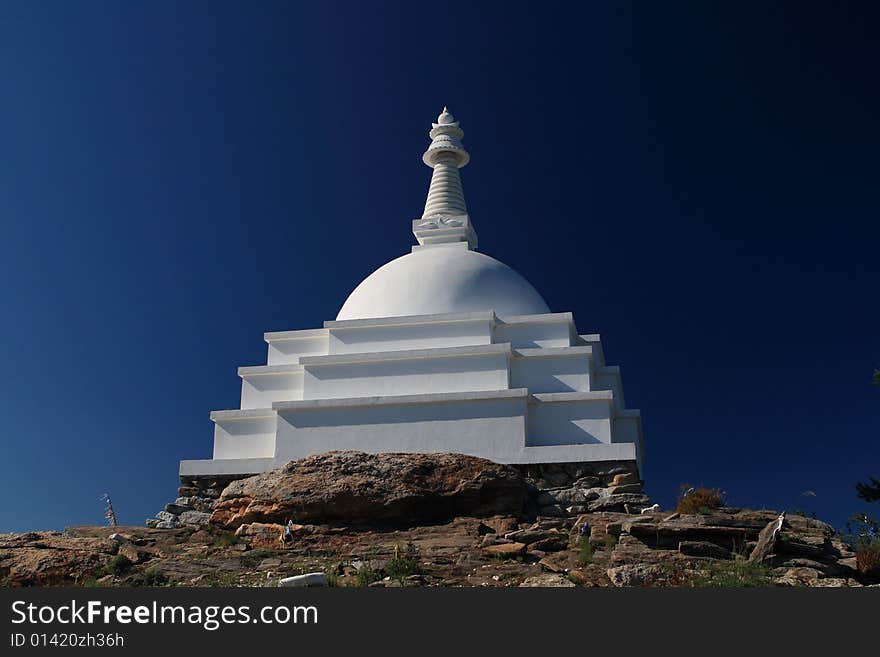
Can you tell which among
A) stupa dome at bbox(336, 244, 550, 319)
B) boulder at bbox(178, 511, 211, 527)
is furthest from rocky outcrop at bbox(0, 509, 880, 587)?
stupa dome at bbox(336, 244, 550, 319)

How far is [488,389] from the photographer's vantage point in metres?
18.9

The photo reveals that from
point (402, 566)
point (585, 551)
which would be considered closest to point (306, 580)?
point (402, 566)

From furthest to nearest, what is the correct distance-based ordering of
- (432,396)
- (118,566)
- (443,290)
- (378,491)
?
(443,290), (432,396), (378,491), (118,566)

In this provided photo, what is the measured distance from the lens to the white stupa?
18.1m

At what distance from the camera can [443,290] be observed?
2134cm

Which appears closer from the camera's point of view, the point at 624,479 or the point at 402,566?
the point at 402,566

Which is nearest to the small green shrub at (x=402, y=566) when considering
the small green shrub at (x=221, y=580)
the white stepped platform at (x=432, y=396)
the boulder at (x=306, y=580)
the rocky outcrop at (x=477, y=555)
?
the rocky outcrop at (x=477, y=555)

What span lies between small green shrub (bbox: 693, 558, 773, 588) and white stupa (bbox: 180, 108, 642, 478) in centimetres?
564

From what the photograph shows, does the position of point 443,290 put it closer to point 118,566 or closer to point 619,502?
point 619,502

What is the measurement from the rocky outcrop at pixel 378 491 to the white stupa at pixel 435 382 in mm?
1907

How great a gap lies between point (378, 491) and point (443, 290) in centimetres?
734

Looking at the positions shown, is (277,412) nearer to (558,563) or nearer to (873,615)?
(558,563)

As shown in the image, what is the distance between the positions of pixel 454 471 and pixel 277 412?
16.5 feet

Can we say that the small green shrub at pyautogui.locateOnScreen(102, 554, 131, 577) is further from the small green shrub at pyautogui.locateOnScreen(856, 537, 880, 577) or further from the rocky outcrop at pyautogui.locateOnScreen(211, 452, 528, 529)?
the small green shrub at pyautogui.locateOnScreen(856, 537, 880, 577)
